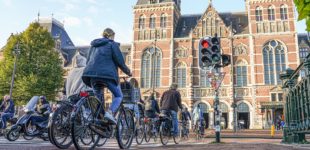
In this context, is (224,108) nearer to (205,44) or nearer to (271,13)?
(271,13)

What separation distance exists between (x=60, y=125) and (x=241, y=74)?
29.9 m

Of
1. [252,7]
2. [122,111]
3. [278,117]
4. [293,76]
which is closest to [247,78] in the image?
[278,117]

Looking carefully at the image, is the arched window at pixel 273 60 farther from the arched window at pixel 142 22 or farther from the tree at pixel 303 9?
the tree at pixel 303 9

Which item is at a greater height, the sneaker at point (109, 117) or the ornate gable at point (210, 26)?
the ornate gable at point (210, 26)

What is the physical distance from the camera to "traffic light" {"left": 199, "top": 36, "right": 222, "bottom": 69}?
24.4 feet

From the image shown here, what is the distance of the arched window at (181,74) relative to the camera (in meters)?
32.8

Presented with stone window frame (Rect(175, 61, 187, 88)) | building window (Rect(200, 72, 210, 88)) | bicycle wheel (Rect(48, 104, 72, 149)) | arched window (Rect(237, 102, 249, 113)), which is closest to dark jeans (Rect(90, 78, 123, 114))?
bicycle wheel (Rect(48, 104, 72, 149))

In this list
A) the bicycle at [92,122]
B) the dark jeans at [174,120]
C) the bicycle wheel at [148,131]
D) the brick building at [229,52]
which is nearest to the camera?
the bicycle at [92,122]

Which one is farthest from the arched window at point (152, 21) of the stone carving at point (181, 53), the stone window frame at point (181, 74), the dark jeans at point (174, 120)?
the dark jeans at point (174, 120)

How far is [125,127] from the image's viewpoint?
16.6 feet

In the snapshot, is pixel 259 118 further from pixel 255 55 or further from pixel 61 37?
pixel 61 37

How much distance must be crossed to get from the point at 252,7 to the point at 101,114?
1263 inches

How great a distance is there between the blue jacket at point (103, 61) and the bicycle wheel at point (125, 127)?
714 millimetres

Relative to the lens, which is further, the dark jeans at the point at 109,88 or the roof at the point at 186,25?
the roof at the point at 186,25
